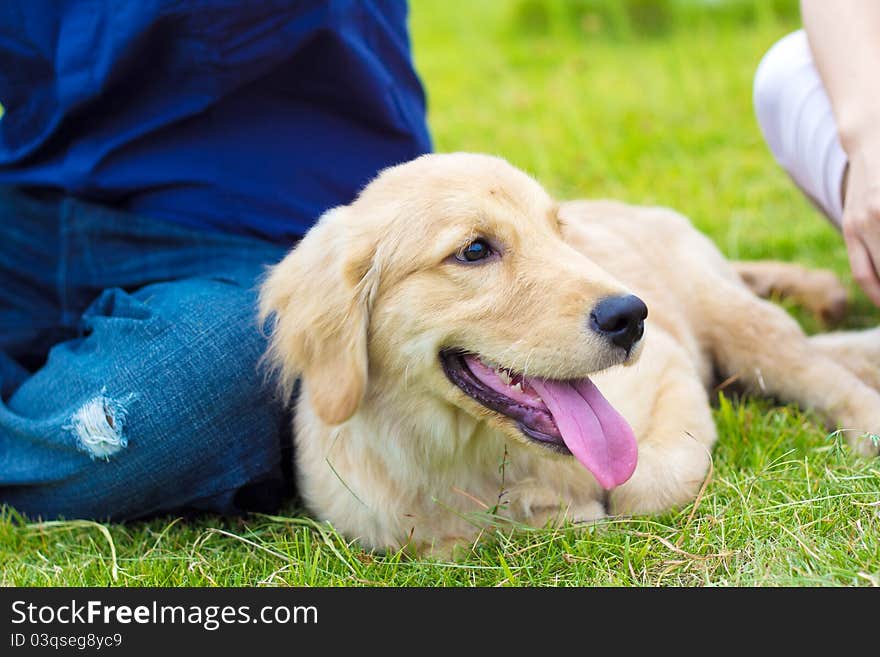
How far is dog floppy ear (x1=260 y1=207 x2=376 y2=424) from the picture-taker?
2621mm

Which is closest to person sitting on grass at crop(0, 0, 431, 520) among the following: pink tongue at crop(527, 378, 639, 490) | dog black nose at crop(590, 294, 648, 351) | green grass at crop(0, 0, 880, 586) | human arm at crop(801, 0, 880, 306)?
green grass at crop(0, 0, 880, 586)

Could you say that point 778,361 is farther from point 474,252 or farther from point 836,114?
point 474,252

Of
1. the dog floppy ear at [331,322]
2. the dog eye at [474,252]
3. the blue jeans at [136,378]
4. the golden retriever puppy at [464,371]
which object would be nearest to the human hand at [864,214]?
the golden retriever puppy at [464,371]

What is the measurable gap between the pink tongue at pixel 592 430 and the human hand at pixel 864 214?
3.15ft

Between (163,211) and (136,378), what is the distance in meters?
0.67

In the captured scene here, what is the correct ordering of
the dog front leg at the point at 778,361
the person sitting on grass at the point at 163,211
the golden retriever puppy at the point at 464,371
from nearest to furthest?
the golden retriever puppy at the point at 464,371 → the person sitting on grass at the point at 163,211 → the dog front leg at the point at 778,361

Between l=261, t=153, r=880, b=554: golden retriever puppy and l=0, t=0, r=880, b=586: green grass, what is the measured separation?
0.12 meters

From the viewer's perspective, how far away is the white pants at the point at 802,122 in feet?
11.4

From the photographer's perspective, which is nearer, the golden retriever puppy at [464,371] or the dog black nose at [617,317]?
the dog black nose at [617,317]

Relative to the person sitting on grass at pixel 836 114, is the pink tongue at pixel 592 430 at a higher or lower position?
lower

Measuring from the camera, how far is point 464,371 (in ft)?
8.71

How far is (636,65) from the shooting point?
7723 mm

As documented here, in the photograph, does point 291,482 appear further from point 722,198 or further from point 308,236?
point 722,198

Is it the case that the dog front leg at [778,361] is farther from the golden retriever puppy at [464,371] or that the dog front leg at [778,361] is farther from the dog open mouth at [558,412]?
the dog open mouth at [558,412]
